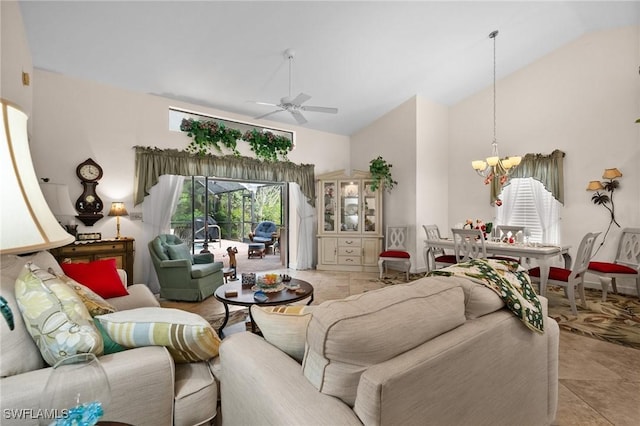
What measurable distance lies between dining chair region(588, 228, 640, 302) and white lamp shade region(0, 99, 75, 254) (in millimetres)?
5164

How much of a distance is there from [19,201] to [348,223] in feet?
18.4

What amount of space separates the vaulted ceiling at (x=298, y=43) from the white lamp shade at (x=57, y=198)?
1554mm

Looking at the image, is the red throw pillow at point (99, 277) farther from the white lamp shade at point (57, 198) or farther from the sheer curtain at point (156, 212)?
the sheer curtain at point (156, 212)

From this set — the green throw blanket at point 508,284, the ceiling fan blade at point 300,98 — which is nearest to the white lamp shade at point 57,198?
the ceiling fan blade at point 300,98

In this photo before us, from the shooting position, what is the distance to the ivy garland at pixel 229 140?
15.6ft

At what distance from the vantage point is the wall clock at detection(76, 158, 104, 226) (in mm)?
3908

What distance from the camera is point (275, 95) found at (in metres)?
4.72

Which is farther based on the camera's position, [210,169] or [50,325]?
[210,169]

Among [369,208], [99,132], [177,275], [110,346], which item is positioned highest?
Result: [99,132]

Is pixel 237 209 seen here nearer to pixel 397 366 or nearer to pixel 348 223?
pixel 348 223

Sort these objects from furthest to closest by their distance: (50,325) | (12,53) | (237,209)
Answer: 1. (237,209)
2. (12,53)
3. (50,325)

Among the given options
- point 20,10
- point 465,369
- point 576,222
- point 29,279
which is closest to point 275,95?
point 20,10

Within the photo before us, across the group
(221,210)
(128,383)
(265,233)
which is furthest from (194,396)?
(265,233)

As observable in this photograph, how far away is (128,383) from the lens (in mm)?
1110
